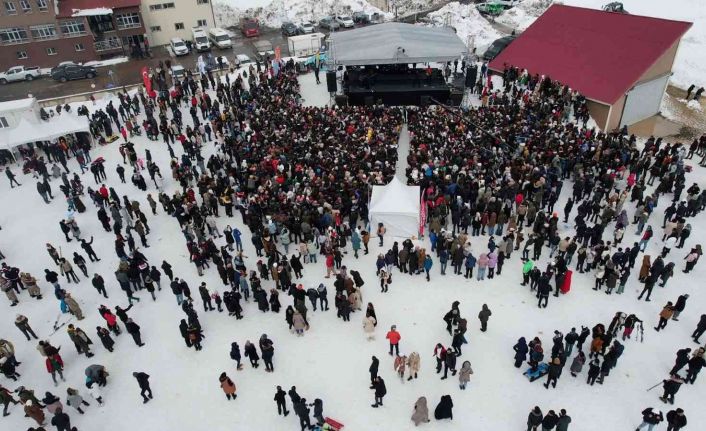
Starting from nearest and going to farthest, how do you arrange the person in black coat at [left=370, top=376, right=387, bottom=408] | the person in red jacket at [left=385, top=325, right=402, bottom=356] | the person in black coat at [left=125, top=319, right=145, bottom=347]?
the person in black coat at [left=370, top=376, right=387, bottom=408] → the person in red jacket at [left=385, top=325, right=402, bottom=356] → the person in black coat at [left=125, top=319, right=145, bottom=347]

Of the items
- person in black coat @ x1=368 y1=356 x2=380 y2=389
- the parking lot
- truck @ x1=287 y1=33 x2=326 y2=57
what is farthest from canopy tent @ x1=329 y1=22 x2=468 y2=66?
person in black coat @ x1=368 y1=356 x2=380 y2=389

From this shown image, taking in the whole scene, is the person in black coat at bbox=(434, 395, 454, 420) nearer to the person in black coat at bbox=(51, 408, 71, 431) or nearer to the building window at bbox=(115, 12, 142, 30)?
the person in black coat at bbox=(51, 408, 71, 431)

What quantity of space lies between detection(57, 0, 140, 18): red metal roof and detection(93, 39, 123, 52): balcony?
9.21ft

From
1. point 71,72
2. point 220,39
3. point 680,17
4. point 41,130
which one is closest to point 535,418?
point 41,130

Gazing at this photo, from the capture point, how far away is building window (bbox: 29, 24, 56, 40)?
3919 cm

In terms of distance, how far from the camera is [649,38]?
2530cm

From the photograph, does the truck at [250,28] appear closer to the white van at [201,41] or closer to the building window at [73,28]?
the white van at [201,41]

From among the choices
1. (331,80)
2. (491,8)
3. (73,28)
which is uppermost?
(73,28)

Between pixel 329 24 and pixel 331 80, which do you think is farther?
pixel 329 24

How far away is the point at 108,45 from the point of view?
42469mm

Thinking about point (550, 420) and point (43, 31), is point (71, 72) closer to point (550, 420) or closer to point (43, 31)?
point (43, 31)

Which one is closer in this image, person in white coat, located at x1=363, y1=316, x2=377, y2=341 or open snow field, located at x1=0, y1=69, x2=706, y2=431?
open snow field, located at x1=0, y1=69, x2=706, y2=431

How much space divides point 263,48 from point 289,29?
13.4ft

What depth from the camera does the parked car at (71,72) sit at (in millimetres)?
38062
